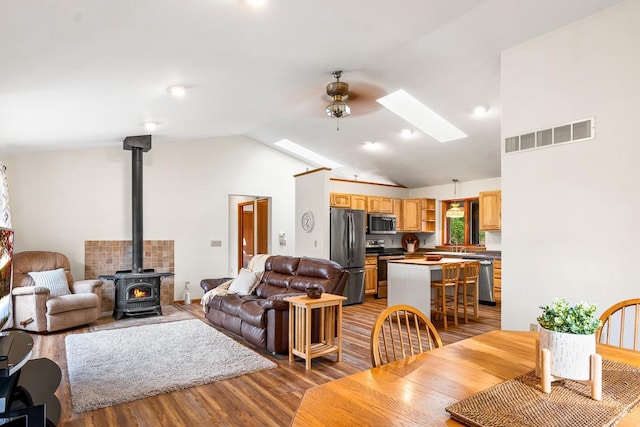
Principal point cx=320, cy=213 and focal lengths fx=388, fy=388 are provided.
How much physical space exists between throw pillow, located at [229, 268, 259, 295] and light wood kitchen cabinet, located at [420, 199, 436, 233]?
4379mm

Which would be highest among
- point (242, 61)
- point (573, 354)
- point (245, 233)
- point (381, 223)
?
point (242, 61)

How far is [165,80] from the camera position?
12.1 feet

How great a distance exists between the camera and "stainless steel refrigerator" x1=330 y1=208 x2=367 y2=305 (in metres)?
6.97

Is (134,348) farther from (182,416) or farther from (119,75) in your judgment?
(119,75)

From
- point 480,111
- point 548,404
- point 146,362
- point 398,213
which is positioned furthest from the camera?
point 398,213

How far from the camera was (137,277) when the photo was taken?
236 inches

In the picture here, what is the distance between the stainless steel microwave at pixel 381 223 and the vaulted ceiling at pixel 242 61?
6.88ft

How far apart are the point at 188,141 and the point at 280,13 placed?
5.04 metres

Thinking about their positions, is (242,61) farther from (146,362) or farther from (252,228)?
(252,228)

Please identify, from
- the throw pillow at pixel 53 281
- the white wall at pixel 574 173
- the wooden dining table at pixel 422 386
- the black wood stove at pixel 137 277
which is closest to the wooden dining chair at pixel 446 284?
the white wall at pixel 574 173

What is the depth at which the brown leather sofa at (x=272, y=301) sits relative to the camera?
4051 mm

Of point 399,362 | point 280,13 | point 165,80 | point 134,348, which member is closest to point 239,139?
point 165,80

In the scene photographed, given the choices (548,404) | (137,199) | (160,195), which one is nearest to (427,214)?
(160,195)

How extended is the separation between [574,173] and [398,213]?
529 centimetres
